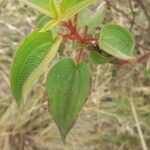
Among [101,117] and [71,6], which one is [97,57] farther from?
[101,117]

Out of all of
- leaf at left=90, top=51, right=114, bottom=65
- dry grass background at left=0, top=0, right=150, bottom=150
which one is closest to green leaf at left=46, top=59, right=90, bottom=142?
leaf at left=90, top=51, right=114, bottom=65

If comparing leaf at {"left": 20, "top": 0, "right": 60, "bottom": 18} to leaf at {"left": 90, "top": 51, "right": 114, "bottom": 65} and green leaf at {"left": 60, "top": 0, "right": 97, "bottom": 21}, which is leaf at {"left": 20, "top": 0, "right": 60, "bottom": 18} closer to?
green leaf at {"left": 60, "top": 0, "right": 97, "bottom": 21}

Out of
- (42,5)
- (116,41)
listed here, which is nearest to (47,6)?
(42,5)

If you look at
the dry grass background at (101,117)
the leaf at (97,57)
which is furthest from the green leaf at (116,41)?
the dry grass background at (101,117)

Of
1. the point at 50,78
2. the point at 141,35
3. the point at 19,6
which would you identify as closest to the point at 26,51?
the point at 50,78

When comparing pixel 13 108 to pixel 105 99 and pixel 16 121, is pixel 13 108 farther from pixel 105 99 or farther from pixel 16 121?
pixel 105 99

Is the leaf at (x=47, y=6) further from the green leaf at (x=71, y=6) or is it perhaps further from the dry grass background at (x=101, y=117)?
the dry grass background at (x=101, y=117)

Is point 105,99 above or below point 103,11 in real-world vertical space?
below
